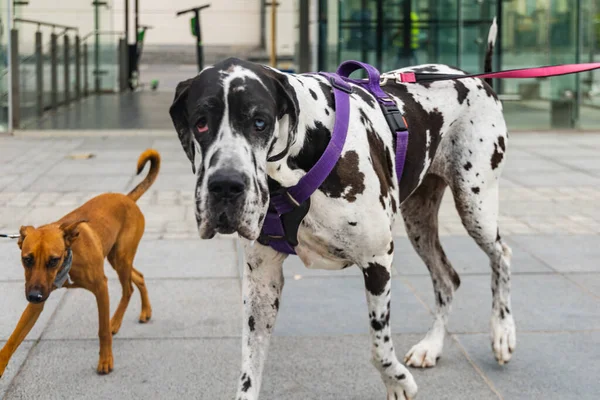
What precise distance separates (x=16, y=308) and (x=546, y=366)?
3112 mm

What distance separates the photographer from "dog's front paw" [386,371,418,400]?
3.83m

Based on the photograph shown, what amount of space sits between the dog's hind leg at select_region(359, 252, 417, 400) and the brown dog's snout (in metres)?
1.46

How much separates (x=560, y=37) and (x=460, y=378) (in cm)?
1201

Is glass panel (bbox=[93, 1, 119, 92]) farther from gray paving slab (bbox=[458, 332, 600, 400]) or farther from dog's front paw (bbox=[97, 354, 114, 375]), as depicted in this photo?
gray paving slab (bbox=[458, 332, 600, 400])

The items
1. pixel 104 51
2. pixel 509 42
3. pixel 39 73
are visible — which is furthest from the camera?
pixel 104 51

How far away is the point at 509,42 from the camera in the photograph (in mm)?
15445

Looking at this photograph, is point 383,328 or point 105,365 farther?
point 105,365

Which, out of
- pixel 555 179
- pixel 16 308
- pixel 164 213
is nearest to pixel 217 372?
pixel 16 308

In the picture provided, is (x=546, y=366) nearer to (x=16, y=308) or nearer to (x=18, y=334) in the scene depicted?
(x=18, y=334)

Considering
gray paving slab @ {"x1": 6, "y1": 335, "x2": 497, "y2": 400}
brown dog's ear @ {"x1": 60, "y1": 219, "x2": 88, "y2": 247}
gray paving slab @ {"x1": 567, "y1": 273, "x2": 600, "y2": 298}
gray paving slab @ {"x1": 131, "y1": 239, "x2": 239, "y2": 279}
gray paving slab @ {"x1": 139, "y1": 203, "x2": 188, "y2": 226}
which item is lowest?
gray paving slab @ {"x1": 6, "y1": 335, "x2": 497, "y2": 400}

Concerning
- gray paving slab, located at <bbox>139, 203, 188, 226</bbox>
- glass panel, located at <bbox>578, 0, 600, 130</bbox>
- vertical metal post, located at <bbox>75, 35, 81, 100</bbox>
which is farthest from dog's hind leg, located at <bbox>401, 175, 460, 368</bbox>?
vertical metal post, located at <bbox>75, 35, 81, 100</bbox>

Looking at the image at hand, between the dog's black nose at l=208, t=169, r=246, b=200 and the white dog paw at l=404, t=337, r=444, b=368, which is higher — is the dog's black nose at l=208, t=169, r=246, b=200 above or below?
above

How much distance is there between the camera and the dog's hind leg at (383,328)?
3646mm

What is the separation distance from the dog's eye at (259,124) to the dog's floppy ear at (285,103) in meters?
0.19
